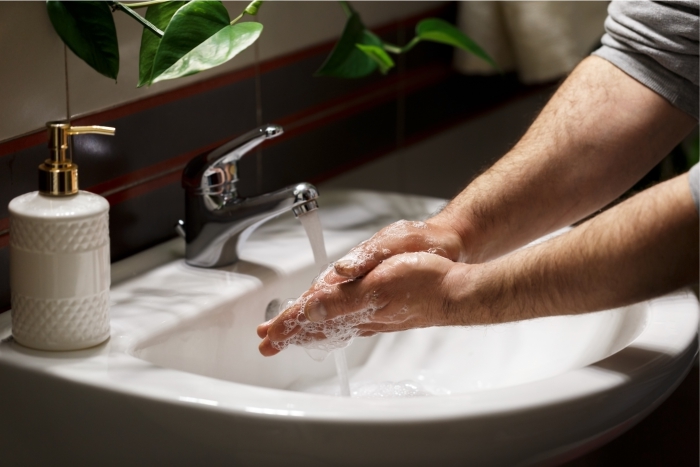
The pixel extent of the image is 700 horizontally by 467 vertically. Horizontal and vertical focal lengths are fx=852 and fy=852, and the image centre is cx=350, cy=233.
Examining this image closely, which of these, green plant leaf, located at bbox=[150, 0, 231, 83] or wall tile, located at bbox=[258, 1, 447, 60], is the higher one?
green plant leaf, located at bbox=[150, 0, 231, 83]

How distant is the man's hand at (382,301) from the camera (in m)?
0.77

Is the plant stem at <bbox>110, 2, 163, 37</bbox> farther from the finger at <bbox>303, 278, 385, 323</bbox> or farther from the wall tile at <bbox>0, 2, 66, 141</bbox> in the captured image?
the finger at <bbox>303, 278, 385, 323</bbox>

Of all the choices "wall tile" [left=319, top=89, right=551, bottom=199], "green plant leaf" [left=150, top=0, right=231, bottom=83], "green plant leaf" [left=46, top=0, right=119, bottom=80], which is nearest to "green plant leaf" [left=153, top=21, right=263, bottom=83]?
"green plant leaf" [left=150, top=0, right=231, bottom=83]

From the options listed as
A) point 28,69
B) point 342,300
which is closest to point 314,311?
point 342,300

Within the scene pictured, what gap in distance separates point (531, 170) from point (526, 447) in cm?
40

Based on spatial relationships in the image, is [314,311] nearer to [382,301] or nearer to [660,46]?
[382,301]

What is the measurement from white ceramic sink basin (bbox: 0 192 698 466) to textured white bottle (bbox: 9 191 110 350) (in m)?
0.02

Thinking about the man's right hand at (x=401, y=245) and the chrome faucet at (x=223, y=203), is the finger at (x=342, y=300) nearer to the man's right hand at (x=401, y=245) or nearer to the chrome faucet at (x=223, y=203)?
the man's right hand at (x=401, y=245)

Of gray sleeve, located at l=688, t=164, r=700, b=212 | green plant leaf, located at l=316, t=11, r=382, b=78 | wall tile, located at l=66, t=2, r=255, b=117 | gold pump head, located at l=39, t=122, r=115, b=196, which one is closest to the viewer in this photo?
gray sleeve, located at l=688, t=164, r=700, b=212

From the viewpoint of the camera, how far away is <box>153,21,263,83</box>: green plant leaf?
72cm

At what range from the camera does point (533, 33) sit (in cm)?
139

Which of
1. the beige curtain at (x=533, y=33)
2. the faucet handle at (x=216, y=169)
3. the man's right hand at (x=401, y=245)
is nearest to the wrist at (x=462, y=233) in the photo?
the man's right hand at (x=401, y=245)

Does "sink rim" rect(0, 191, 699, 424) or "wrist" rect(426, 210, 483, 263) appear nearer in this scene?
"sink rim" rect(0, 191, 699, 424)

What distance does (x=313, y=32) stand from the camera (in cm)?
119
